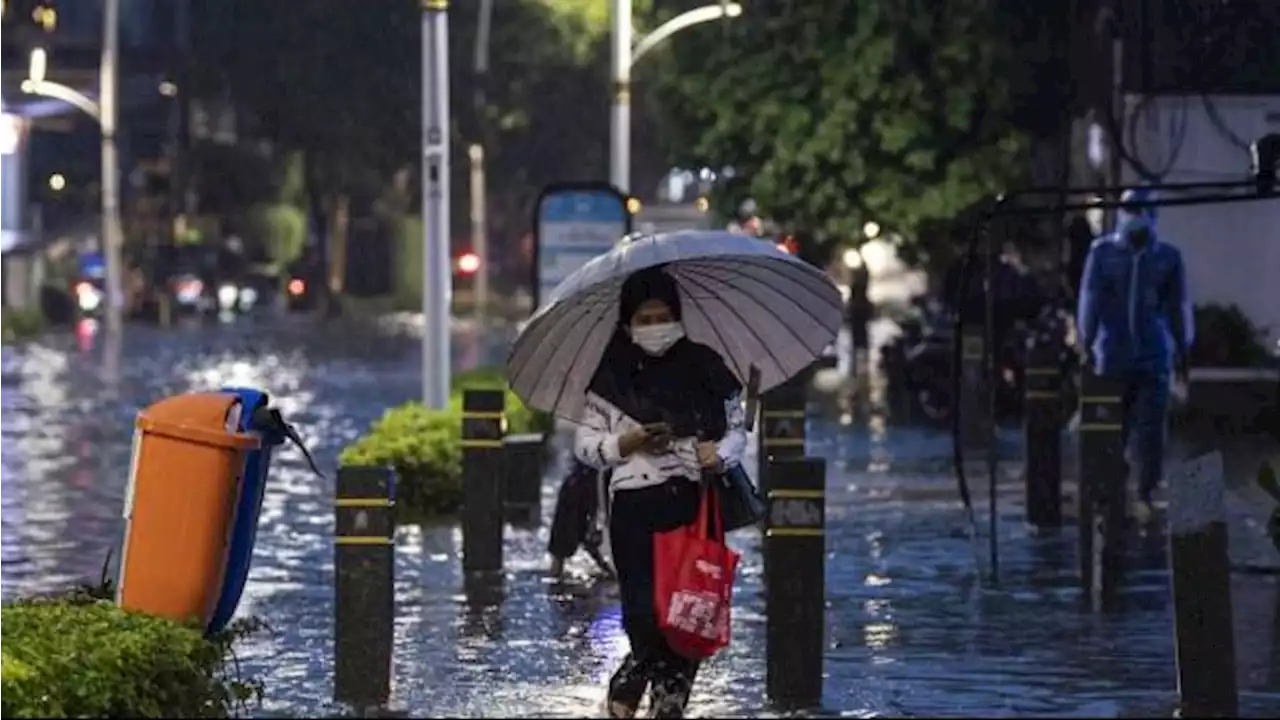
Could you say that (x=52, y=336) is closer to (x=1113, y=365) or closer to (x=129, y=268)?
(x=129, y=268)

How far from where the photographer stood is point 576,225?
75.7 feet

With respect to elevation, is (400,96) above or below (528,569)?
above

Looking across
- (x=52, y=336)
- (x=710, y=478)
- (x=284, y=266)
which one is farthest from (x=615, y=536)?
(x=284, y=266)

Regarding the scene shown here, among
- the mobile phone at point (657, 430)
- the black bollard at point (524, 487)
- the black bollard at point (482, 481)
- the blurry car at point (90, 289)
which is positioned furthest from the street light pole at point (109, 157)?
the mobile phone at point (657, 430)

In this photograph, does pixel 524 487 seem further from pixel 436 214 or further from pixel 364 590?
pixel 364 590

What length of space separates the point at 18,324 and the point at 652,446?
154 ft

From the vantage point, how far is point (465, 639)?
540 inches

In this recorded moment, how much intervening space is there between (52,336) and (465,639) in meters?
45.7

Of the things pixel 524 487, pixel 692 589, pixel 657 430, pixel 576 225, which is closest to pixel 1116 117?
pixel 576 225

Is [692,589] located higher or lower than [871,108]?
lower

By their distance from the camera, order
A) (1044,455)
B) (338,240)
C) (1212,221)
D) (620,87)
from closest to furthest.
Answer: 1. (1044,455)
2. (1212,221)
3. (620,87)
4. (338,240)

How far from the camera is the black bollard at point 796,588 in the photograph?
37.9 ft

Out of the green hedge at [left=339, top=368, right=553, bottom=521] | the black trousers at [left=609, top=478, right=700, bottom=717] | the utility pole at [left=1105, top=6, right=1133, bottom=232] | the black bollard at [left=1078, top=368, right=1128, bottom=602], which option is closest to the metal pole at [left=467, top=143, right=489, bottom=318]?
the utility pole at [left=1105, top=6, right=1133, bottom=232]

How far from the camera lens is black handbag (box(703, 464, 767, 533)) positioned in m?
10.7
